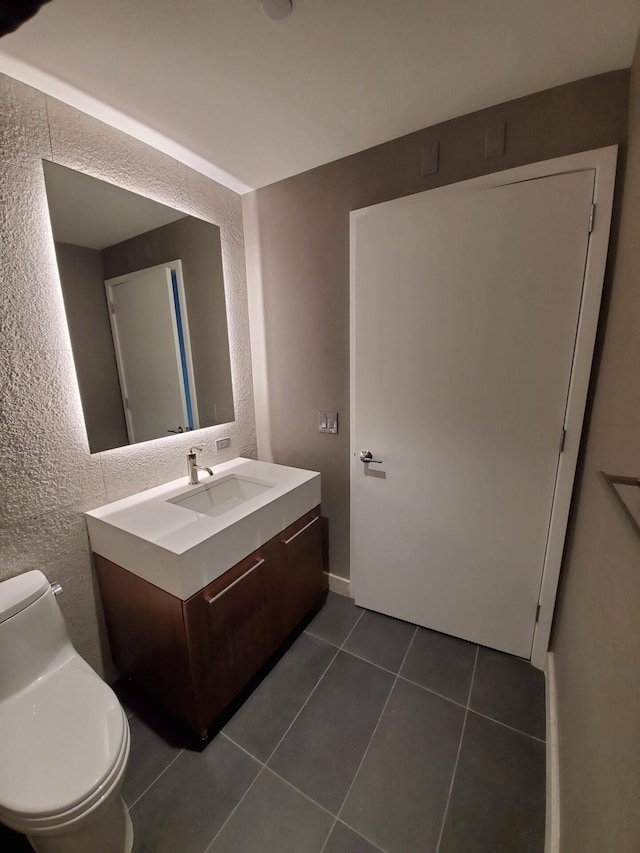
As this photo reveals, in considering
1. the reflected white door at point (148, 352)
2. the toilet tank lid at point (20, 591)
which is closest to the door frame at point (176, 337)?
the reflected white door at point (148, 352)

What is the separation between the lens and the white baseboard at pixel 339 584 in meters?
2.02

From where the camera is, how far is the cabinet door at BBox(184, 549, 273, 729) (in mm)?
1162

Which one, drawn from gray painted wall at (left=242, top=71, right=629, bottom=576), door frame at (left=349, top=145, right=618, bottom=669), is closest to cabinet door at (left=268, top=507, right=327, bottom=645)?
gray painted wall at (left=242, top=71, right=629, bottom=576)

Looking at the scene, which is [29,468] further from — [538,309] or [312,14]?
[538,309]

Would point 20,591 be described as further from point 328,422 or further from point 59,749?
point 328,422

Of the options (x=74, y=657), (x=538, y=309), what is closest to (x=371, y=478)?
(x=538, y=309)

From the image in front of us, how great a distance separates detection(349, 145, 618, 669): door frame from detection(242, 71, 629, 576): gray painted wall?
0.05 metres

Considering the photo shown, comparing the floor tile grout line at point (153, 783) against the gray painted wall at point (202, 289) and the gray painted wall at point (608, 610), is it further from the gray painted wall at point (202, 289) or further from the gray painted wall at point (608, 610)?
the gray painted wall at point (202, 289)

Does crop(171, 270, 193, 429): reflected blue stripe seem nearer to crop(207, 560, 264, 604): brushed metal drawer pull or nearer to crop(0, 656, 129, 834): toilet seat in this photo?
crop(207, 560, 264, 604): brushed metal drawer pull

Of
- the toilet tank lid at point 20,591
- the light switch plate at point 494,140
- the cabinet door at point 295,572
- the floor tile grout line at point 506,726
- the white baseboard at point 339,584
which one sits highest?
the light switch plate at point 494,140

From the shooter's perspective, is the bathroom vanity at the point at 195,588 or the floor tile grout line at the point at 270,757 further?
the bathroom vanity at the point at 195,588

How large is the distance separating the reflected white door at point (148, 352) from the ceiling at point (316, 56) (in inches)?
24.5

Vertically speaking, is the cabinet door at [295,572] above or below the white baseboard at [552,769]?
above

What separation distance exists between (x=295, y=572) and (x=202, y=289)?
60.0 inches
